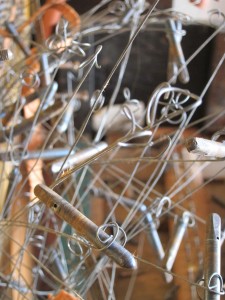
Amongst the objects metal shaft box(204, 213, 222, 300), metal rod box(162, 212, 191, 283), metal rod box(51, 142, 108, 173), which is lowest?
metal rod box(162, 212, 191, 283)

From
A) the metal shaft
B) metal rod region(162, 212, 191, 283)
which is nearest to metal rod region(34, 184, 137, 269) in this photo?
the metal shaft

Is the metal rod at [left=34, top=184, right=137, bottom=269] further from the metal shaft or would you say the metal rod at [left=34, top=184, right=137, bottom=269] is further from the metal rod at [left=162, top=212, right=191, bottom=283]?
the metal rod at [left=162, top=212, right=191, bottom=283]

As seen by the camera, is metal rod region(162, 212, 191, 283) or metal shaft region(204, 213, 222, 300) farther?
metal rod region(162, 212, 191, 283)

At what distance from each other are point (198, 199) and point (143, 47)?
1.44 ft

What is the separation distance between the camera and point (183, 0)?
1.82 feet

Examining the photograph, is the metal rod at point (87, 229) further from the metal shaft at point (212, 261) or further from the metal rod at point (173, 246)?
the metal rod at point (173, 246)

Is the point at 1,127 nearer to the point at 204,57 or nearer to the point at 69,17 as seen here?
the point at 69,17

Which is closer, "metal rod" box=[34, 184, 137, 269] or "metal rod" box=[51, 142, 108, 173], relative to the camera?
"metal rod" box=[34, 184, 137, 269]

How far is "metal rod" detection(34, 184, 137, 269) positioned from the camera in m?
0.29

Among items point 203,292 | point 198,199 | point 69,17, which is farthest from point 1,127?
point 198,199

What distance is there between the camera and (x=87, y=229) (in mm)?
303

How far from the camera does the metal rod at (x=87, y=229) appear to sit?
29 cm

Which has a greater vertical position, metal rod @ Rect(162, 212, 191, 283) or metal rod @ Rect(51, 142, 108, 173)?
metal rod @ Rect(51, 142, 108, 173)

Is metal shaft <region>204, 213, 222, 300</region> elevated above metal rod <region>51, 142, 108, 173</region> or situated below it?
below
